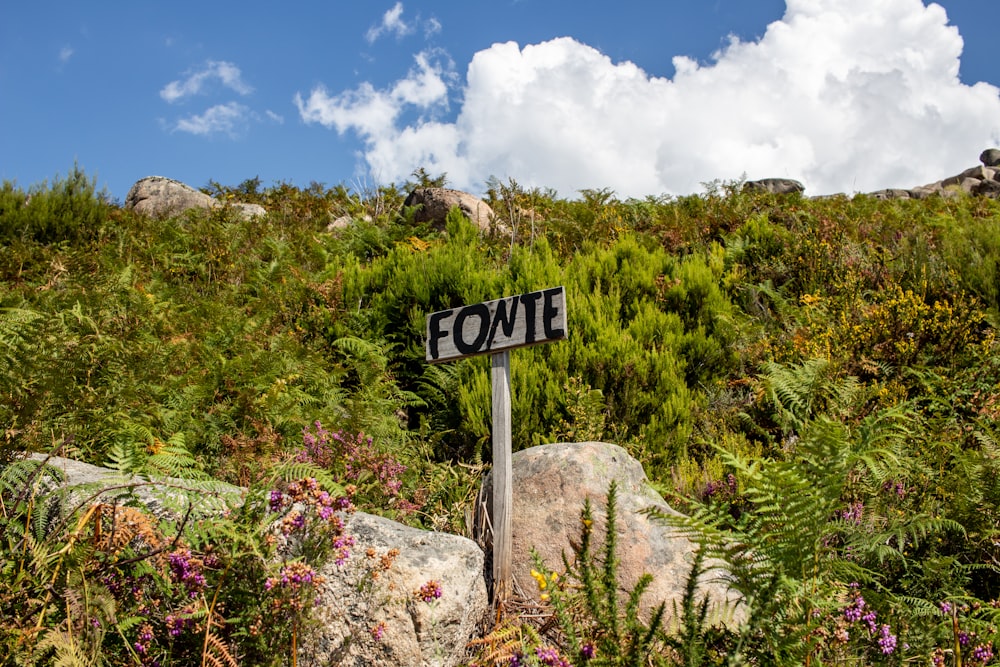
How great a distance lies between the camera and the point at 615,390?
6.00m

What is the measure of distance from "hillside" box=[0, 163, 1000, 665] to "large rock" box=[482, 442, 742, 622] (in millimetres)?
446

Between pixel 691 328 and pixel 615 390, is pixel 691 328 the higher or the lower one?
the higher one

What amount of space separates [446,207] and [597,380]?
5.57 meters

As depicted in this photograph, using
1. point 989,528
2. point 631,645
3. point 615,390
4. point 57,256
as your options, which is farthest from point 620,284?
point 57,256

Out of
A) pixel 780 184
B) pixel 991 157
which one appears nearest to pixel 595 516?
pixel 780 184

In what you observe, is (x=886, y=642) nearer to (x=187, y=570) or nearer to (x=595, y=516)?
(x=595, y=516)

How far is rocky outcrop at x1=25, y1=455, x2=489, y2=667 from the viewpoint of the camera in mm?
2945

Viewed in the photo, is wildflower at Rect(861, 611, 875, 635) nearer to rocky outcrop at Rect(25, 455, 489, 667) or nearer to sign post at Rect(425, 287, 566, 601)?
rocky outcrop at Rect(25, 455, 489, 667)

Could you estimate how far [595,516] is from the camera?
402 centimetres

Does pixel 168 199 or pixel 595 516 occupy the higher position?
pixel 168 199

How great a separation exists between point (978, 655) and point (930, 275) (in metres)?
5.78

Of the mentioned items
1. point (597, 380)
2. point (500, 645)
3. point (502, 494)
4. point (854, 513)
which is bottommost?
point (500, 645)

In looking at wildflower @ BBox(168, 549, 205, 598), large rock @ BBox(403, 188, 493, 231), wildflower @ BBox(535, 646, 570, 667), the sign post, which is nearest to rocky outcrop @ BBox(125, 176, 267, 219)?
large rock @ BBox(403, 188, 493, 231)

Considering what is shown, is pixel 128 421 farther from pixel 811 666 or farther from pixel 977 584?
pixel 977 584
